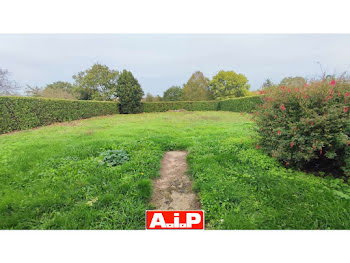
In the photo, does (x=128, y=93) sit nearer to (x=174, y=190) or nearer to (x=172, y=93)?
(x=174, y=190)

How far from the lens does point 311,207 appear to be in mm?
2066

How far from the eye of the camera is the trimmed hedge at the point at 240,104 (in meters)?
17.6

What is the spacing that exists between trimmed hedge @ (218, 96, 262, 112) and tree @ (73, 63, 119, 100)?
65.7 ft

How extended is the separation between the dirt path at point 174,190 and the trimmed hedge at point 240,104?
1546cm

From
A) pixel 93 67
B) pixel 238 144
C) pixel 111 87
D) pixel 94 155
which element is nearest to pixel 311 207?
pixel 238 144

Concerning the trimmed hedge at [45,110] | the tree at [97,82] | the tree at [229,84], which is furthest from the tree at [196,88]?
the tree at [97,82]

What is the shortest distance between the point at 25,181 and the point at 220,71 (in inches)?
1525

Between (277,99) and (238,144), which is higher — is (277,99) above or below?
above

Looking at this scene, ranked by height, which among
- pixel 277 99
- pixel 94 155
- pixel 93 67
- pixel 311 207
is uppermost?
pixel 93 67

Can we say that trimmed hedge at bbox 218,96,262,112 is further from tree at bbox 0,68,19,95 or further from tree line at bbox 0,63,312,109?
tree at bbox 0,68,19,95

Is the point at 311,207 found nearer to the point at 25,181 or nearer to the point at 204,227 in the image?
the point at 204,227

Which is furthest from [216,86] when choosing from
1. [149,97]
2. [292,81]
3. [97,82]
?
[292,81]

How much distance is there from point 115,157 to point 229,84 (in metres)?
35.6

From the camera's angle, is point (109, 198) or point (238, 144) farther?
point (238, 144)
